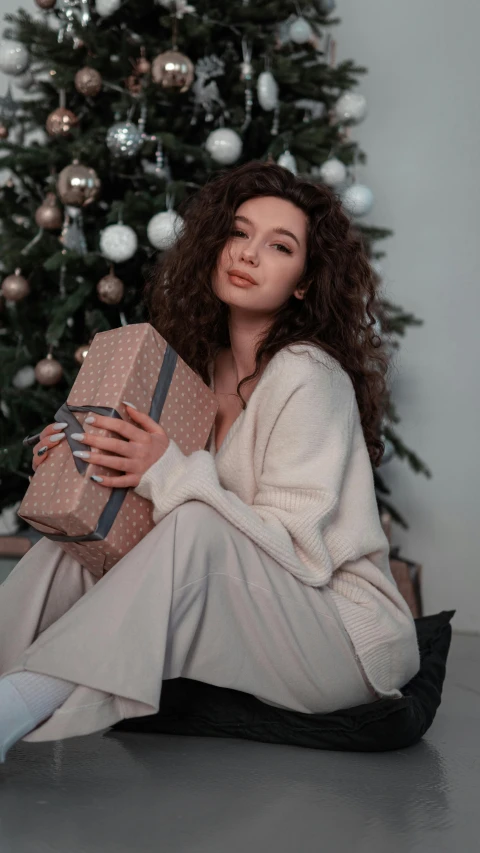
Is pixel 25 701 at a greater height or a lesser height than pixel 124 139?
lesser

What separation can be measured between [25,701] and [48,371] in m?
1.39

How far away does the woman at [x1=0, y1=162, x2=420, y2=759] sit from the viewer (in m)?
1.10

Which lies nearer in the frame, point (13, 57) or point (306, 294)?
point (306, 294)

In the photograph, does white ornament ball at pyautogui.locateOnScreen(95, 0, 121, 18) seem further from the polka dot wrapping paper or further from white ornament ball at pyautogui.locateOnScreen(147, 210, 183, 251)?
the polka dot wrapping paper

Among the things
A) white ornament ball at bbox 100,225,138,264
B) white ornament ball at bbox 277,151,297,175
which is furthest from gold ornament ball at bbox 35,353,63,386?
white ornament ball at bbox 277,151,297,175

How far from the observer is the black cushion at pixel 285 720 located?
132 centimetres

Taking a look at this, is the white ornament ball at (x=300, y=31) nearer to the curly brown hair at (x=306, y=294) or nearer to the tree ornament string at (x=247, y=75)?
the tree ornament string at (x=247, y=75)

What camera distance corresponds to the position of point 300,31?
8.36ft

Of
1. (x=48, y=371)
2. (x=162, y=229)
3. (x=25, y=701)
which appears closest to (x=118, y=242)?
(x=162, y=229)

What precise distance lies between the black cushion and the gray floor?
20mm

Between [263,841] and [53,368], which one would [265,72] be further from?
[263,841]

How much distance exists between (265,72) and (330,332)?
113 cm

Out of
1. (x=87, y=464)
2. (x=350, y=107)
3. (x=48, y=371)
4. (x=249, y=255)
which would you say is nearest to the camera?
(x=87, y=464)

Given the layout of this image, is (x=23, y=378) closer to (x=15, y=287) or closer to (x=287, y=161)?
(x=15, y=287)
